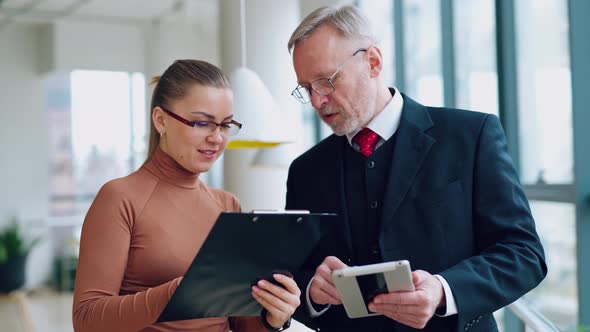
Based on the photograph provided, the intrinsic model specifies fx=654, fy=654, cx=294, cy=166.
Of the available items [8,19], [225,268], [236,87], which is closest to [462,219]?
[225,268]

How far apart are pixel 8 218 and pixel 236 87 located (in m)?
7.46

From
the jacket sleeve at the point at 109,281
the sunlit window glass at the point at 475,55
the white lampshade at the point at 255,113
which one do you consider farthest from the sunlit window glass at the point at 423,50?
the jacket sleeve at the point at 109,281

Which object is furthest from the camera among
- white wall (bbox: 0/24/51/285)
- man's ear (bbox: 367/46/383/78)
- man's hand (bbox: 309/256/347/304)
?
white wall (bbox: 0/24/51/285)

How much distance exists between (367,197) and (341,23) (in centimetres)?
49

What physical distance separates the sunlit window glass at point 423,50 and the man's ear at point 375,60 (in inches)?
117

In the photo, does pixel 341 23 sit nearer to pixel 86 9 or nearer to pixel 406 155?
pixel 406 155

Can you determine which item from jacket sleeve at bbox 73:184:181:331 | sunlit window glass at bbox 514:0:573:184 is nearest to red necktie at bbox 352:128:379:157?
jacket sleeve at bbox 73:184:181:331

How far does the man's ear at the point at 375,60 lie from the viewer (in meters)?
1.85

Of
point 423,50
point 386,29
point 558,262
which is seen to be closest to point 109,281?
point 558,262

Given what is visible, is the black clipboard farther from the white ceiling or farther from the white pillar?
the white ceiling

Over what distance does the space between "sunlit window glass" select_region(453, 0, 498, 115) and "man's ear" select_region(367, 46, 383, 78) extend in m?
2.28

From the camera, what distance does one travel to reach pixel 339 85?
1.80 metres

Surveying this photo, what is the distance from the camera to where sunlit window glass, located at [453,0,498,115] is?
418cm

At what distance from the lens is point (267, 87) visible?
4977mm
